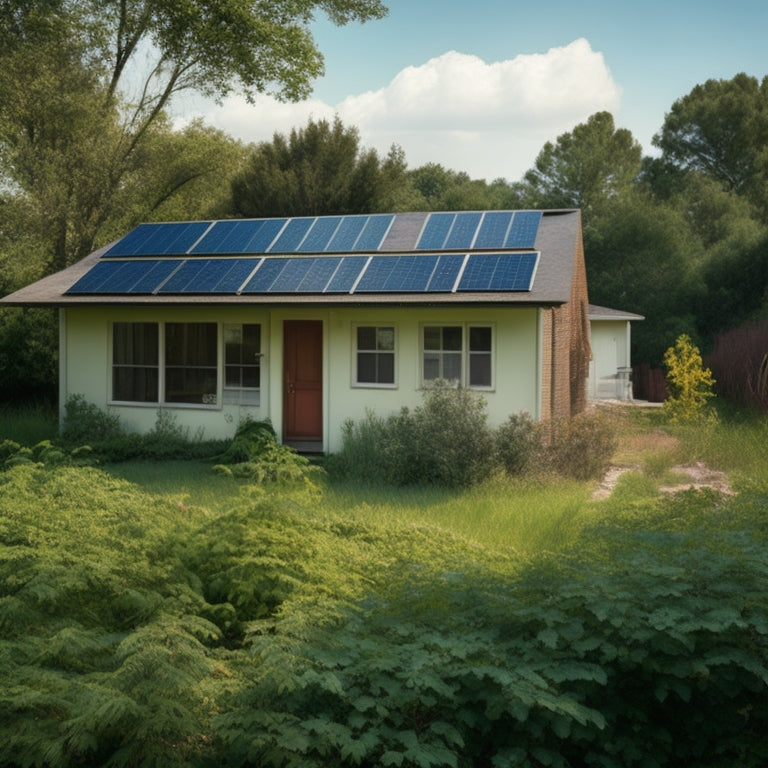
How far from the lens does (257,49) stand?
24.5 m

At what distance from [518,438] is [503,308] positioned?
101 inches

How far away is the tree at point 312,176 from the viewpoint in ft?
→ 113

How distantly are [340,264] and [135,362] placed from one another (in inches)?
181

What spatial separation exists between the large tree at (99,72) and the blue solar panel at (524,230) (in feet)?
34.1

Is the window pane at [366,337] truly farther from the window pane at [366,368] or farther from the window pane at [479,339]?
the window pane at [479,339]

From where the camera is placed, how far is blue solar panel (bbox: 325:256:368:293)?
49.7ft

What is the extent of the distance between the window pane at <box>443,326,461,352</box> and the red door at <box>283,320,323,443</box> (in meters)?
2.52

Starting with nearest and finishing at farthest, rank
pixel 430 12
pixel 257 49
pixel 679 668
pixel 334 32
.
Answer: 1. pixel 679 668
2. pixel 430 12
3. pixel 257 49
4. pixel 334 32

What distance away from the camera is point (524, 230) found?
16266 mm

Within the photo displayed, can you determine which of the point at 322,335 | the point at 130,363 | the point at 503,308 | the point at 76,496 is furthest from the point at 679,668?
the point at 130,363

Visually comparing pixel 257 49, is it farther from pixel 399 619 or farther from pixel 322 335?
pixel 399 619

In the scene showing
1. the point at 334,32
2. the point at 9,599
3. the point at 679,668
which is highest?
the point at 334,32

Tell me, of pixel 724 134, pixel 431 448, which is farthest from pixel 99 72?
pixel 724 134

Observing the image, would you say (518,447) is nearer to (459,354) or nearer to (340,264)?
(459,354)
